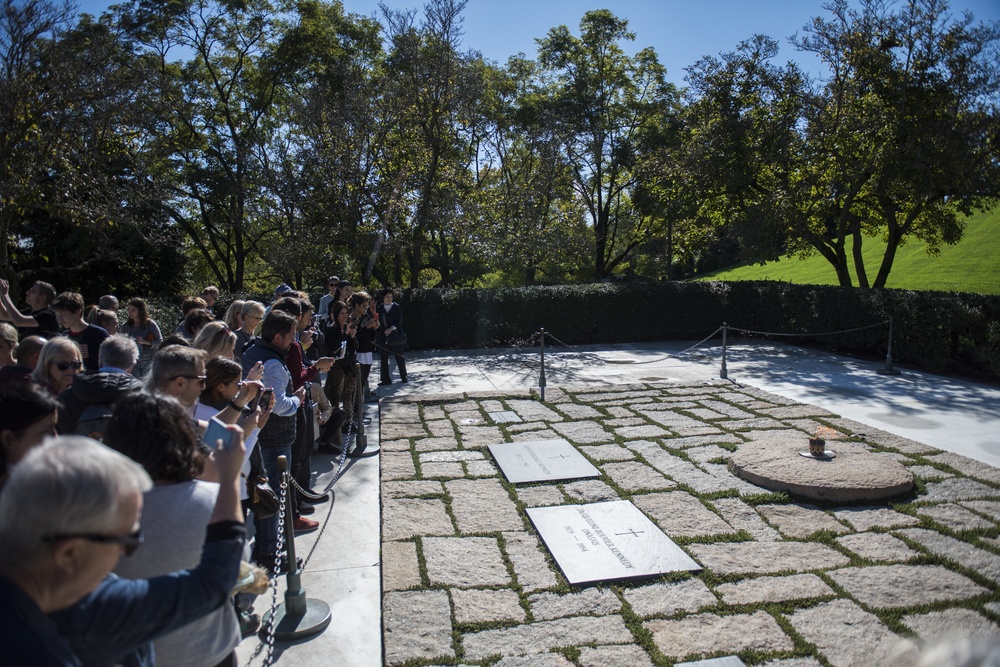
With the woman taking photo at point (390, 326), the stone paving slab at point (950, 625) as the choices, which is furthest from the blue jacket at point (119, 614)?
the woman taking photo at point (390, 326)

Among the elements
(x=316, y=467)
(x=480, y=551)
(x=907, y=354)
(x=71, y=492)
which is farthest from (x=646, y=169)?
(x=71, y=492)

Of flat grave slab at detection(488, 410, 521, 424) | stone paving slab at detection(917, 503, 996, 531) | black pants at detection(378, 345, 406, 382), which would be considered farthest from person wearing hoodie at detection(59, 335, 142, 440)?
black pants at detection(378, 345, 406, 382)

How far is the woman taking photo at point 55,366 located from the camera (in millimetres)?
4027

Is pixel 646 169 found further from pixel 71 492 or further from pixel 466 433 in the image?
pixel 71 492

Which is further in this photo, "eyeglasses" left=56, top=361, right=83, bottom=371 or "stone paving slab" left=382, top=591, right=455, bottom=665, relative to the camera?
"eyeglasses" left=56, top=361, right=83, bottom=371

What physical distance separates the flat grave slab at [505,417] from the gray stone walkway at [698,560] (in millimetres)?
919

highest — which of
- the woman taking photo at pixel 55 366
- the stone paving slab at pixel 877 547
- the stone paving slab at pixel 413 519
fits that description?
the woman taking photo at pixel 55 366

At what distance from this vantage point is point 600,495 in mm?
6031

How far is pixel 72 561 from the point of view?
154 centimetres

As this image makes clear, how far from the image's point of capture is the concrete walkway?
3.79 metres

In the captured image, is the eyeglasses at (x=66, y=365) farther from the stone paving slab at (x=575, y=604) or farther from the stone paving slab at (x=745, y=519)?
the stone paving slab at (x=745, y=519)

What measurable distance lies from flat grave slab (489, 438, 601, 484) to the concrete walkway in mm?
173

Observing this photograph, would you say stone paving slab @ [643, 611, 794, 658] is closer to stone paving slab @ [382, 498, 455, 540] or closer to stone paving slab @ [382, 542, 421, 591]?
stone paving slab @ [382, 542, 421, 591]

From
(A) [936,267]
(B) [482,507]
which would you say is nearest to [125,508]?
(B) [482,507]
